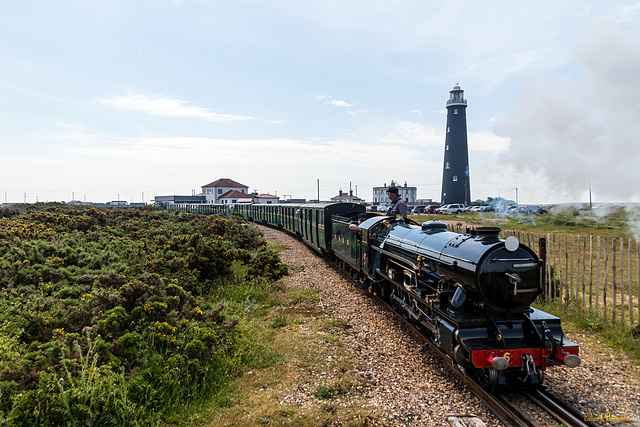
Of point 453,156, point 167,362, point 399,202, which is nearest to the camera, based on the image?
point 167,362

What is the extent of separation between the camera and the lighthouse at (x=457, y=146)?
4750 centimetres

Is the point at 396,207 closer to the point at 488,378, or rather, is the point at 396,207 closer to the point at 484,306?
the point at 484,306

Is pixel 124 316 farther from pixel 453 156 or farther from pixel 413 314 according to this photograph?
pixel 453 156

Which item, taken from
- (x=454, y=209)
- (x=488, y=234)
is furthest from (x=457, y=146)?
(x=488, y=234)

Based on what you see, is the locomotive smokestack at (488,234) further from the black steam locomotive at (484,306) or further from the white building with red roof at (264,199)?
the white building with red roof at (264,199)

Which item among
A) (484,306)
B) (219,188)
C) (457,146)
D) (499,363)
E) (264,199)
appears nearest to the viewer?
(499,363)

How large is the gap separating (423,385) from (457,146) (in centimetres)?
4582

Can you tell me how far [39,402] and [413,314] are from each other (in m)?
6.19

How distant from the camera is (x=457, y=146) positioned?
47.6m

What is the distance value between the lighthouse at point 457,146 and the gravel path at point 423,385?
42816 millimetres

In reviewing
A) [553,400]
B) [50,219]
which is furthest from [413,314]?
[50,219]

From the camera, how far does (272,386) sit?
588cm

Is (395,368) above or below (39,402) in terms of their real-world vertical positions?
below

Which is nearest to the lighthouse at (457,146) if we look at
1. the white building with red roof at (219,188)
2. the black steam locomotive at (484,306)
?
the black steam locomotive at (484,306)
